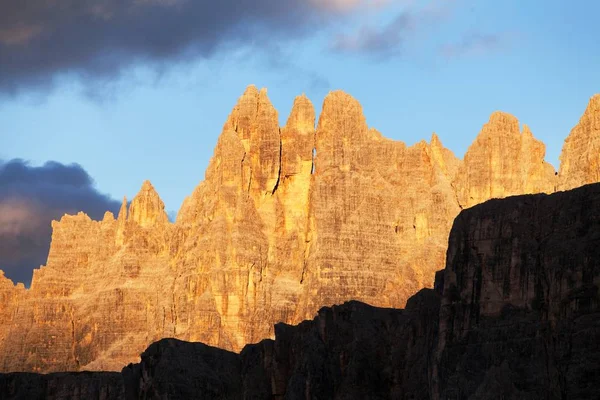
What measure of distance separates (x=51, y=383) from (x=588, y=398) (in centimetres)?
8507

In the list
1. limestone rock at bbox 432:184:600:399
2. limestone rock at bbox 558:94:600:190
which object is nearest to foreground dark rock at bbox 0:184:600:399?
limestone rock at bbox 432:184:600:399

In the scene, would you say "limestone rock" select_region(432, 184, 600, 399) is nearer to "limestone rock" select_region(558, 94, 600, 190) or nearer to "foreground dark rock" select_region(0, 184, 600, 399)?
"foreground dark rock" select_region(0, 184, 600, 399)

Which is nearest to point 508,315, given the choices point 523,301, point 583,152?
point 523,301

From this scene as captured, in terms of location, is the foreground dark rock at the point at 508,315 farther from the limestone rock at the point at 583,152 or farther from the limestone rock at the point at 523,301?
the limestone rock at the point at 583,152

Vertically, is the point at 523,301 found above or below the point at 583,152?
below

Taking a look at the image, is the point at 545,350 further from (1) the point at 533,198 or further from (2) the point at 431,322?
(2) the point at 431,322

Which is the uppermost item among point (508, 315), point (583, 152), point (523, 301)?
point (583, 152)

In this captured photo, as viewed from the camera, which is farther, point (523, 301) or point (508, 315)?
point (508, 315)

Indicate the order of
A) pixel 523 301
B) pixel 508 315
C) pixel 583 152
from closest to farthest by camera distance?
pixel 523 301 < pixel 508 315 < pixel 583 152

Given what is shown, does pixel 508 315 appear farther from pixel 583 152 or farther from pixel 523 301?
pixel 583 152

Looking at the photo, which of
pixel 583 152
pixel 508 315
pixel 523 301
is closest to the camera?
pixel 523 301

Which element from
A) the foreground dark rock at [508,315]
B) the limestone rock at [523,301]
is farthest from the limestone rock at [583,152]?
the limestone rock at [523,301]

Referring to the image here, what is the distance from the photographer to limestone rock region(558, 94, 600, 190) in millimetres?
170875

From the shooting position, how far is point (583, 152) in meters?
175
